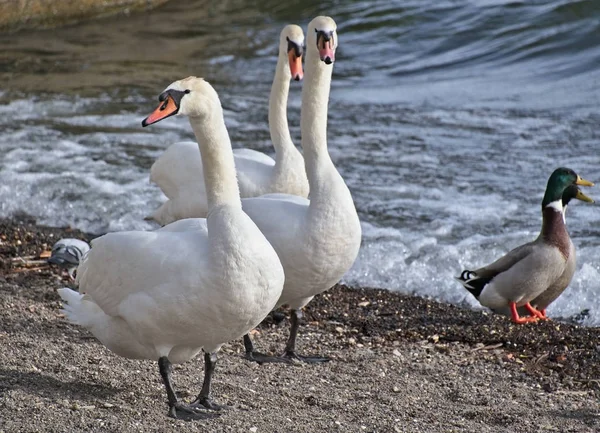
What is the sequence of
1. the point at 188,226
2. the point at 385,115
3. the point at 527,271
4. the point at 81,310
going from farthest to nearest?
the point at 385,115
the point at 527,271
the point at 81,310
the point at 188,226

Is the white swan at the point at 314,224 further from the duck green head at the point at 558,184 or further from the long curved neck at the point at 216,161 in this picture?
the duck green head at the point at 558,184

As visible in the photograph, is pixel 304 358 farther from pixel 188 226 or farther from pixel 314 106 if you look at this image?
pixel 314 106

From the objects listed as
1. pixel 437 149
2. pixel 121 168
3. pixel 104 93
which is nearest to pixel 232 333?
pixel 121 168

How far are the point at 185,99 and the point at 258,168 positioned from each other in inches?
110

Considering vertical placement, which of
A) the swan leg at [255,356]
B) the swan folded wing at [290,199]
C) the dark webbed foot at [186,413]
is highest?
the swan folded wing at [290,199]

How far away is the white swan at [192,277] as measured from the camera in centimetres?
451

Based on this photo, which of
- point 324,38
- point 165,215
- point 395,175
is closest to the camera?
point 324,38

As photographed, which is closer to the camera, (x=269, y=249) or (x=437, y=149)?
(x=269, y=249)

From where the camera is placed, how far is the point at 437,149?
12141 mm

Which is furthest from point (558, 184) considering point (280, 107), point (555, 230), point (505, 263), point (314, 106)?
point (314, 106)

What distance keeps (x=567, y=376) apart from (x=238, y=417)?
2.17 metres

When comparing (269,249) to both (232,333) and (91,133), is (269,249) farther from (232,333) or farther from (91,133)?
(91,133)

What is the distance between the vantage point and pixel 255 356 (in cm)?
607

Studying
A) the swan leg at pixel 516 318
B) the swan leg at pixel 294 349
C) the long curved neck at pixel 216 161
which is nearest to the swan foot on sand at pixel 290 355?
the swan leg at pixel 294 349
